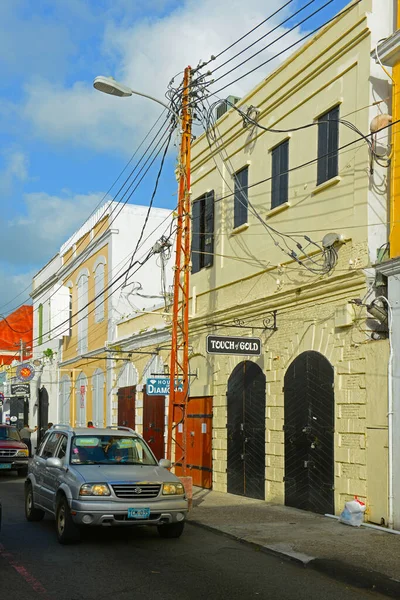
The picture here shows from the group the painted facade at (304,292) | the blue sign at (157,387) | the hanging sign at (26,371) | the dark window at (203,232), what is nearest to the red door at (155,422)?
the painted facade at (304,292)

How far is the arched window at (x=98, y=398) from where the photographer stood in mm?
29453

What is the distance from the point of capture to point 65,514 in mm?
10664

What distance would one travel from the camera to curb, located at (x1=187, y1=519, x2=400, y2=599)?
8.17 metres

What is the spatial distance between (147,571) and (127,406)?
17537 millimetres

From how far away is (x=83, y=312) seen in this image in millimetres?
33094

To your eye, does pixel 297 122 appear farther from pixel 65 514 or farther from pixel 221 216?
pixel 65 514

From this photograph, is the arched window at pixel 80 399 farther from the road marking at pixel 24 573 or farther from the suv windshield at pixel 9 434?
the road marking at pixel 24 573

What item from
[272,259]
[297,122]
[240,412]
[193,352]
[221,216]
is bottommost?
[240,412]

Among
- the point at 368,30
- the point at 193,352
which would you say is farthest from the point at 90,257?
the point at 368,30

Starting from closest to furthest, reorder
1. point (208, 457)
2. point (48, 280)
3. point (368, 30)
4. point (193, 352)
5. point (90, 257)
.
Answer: point (368, 30) < point (208, 457) < point (193, 352) < point (90, 257) < point (48, 280)

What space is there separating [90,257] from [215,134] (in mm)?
13667

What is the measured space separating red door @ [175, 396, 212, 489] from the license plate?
8300 mm

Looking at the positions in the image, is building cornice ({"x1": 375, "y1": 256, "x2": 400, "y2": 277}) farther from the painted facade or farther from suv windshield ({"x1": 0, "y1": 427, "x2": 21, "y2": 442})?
suv windshield ({"x1": 0, "y1": 427, "x2": 21, "y2": 442})

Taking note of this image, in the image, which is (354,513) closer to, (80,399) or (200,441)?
(200,441)
